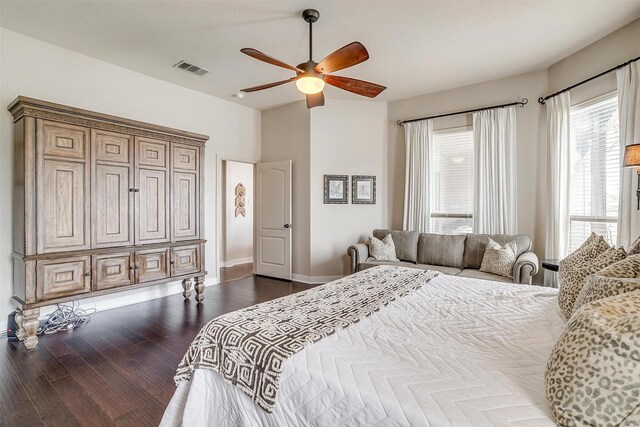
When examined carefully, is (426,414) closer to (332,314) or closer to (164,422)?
(332,314)

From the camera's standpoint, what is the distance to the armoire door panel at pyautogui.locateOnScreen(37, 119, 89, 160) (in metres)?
2.83

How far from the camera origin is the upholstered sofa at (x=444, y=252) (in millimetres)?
3951

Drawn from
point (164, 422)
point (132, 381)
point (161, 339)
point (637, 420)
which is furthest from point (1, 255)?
point (637, 420)

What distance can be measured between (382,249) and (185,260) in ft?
8.80

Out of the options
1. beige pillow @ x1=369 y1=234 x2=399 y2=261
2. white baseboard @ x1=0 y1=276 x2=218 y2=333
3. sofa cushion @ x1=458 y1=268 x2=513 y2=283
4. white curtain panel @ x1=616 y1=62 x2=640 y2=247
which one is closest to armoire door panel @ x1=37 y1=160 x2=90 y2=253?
white baseboard @ x1=0 y1=276 x2=218 y2=333

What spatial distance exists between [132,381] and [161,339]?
734 mm

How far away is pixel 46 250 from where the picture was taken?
284 cm

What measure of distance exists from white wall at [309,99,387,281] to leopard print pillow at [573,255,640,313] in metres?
3.93

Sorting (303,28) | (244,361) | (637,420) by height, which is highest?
(303,28)

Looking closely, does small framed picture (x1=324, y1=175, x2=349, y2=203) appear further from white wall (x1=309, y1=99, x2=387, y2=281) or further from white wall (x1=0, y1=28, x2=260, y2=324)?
white wall (x1=0, y1=28, x2=260, y2=324)

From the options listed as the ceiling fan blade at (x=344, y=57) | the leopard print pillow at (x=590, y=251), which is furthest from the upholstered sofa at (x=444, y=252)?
the ceiling fan blade at (x=344, y=57)

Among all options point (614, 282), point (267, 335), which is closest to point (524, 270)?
point (614, 282)

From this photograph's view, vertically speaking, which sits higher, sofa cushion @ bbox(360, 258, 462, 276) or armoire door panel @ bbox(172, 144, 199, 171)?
armoire door panel @ bbox(172, 144, 199, 171)

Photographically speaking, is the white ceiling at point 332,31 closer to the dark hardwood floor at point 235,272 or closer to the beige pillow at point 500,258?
the beige pillow at point 500,258
